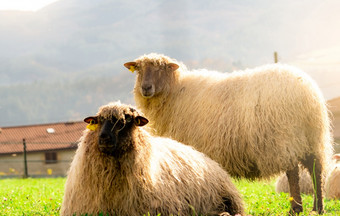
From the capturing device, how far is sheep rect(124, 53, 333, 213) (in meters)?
6.55

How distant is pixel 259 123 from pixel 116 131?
2.58 metres

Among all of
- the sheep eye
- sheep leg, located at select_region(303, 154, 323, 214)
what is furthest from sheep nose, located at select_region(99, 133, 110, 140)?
sheep leg, located at select_region(303, 154, 323, 214)

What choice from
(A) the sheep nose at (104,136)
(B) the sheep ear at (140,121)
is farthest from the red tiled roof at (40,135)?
(A) the sheep nose at (104,136)

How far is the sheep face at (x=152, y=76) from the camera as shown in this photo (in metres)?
7.78

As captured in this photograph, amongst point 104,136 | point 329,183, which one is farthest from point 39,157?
point 104,136

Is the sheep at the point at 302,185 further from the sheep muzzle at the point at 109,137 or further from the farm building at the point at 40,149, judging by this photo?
the farm building at the point at 40,149

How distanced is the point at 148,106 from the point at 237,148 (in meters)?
2.11

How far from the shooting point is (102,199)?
5.07 m

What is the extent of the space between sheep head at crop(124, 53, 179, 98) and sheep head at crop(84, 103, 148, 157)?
2639mm

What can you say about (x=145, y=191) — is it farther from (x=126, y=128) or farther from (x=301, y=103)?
(x=301, y=103)

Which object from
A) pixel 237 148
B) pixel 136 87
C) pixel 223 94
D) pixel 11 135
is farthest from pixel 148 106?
pixel 11 135

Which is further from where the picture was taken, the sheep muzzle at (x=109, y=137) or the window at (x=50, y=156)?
the window at (x=50, y=156)

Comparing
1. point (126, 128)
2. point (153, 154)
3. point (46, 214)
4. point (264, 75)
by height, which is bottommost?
point (46, 214)

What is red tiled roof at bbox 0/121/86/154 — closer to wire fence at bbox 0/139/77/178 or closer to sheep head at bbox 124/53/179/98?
wire fence at bbox 0/139/77/178
